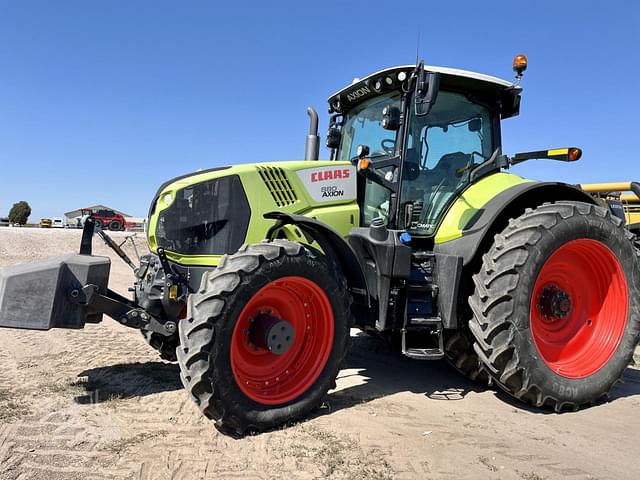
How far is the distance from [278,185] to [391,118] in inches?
47.5

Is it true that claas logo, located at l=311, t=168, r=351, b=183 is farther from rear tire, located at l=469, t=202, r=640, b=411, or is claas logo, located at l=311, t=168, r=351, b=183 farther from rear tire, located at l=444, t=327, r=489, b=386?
rear tire, located at l=444, t=327, r=489, b=386

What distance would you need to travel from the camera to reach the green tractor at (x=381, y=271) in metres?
3.59

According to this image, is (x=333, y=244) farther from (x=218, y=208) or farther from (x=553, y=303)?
(x=553, y=303)

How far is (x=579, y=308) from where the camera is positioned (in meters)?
4.89

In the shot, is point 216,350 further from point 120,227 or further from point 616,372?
point 120,227

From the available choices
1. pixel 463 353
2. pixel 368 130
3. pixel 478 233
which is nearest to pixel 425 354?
pixel 463 353

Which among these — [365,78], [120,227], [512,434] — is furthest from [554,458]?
[120,227]

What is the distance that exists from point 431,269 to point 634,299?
1975mm

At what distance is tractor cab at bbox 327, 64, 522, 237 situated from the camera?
4586 millimetres

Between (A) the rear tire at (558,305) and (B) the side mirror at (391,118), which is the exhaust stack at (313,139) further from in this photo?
(A) the rear tire at (558,305)

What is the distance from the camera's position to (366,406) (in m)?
4.07

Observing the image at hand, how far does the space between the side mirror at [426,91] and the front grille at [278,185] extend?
1.23 m

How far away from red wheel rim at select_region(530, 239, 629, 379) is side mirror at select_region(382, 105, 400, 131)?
5.99ft

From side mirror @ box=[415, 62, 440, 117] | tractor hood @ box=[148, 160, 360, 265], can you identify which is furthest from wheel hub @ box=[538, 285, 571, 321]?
tractor hood @ box=[148, 160, 360, 265]
